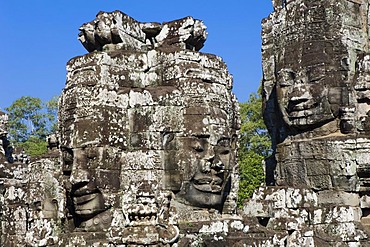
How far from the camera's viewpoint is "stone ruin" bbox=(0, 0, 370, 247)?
412 inches

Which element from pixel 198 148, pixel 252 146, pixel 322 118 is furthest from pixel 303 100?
pixel 252 146

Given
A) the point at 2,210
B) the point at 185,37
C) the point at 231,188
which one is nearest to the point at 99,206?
the point at 231,188

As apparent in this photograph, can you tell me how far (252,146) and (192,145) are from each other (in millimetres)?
24801

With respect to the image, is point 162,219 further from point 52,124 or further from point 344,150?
point 52,124

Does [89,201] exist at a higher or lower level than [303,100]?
lower

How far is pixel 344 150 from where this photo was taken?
12.4 m

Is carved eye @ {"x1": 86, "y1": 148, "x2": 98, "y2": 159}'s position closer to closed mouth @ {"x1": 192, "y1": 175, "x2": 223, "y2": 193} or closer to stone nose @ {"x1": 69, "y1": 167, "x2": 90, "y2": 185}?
stone nose @ {"x1": 69, "y1": 167, "x2": 90, "y2": 185}

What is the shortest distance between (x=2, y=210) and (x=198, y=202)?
7094 mm

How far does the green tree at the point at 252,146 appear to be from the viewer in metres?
29.5

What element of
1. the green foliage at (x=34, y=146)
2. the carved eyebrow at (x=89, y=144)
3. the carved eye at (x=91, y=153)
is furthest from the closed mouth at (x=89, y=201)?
the green foliage at (x=34, y=146)

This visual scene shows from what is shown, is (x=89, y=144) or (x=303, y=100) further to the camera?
(x=303, y=100)

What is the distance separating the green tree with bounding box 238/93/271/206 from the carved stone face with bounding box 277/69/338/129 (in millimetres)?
15343

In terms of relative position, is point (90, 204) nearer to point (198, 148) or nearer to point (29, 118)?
point (198, 148)

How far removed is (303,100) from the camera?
13.0m
